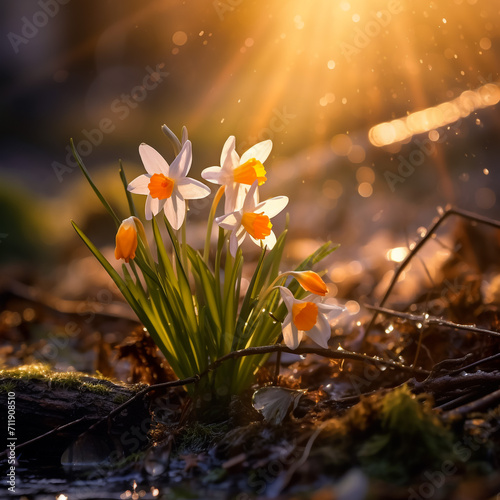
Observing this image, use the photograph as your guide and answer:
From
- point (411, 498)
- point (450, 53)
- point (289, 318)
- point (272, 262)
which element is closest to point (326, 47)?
point (450, 53)

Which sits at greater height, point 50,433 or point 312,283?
point 312,283

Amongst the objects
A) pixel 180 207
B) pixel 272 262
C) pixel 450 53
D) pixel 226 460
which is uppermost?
pixel 450 53

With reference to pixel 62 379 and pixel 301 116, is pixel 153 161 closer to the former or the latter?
pixel 62 379

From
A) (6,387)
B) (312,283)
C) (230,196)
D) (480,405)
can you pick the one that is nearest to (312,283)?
(312,283)

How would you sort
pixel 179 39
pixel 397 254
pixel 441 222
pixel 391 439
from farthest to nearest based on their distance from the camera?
pixel 397 254
pixel 179 39
pixel 441 222
pixel 391 439

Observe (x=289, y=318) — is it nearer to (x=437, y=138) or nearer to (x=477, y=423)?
(x=477, y=423)

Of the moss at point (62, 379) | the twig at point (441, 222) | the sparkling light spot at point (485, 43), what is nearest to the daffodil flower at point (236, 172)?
the twig at point (441, 222)

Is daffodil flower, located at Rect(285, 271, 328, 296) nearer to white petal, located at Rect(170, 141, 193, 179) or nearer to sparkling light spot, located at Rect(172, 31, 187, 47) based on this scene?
white petal, located at Rect(170, 141, 193, 179)

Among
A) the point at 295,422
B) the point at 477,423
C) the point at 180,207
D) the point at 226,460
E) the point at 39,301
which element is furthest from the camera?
the point at 39,301
